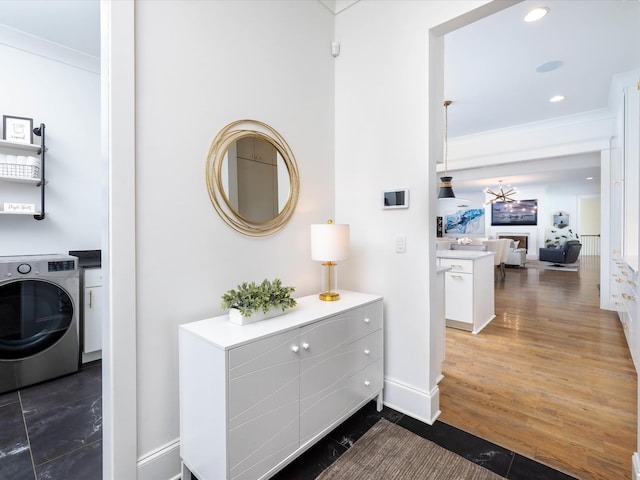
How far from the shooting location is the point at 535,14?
2486 mm

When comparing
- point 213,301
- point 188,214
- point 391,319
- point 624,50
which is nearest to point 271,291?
point 213,301

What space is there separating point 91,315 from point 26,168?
128cm

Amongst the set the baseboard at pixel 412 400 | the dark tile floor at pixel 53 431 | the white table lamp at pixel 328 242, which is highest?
the white table lamp at pixel 328 242

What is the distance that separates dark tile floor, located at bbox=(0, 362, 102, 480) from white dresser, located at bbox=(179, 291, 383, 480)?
2.07ft

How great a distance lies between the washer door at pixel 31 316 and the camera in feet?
7.09

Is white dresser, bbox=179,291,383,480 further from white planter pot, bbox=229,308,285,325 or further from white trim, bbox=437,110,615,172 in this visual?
white trim, bbox=437,110,615,172

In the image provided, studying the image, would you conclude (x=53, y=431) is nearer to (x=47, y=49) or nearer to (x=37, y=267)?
(x=37, y=267)

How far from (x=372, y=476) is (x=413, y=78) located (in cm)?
218

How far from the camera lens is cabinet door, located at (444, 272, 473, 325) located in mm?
3379

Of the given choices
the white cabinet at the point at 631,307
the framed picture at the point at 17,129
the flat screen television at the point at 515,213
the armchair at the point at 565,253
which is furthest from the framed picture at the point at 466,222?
the framed picture at the point at 17,129

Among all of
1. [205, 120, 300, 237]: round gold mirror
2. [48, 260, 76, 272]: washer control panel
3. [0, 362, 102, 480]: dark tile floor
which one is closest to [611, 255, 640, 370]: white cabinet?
[205, 120, 300, 237]: round gold mirror

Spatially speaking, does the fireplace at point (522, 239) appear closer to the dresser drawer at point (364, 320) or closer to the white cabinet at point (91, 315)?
the dresser drawer at point (364, 320)

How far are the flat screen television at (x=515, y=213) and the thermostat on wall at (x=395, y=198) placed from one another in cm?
1113

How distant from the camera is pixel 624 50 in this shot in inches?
120
